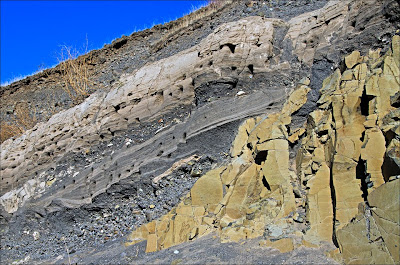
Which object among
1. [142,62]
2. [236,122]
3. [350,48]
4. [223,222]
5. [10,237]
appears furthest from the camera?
[142,62]

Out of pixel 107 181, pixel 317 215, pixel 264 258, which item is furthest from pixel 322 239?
pixel 107 181

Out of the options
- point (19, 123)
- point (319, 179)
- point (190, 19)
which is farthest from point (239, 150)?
point (19, 123)

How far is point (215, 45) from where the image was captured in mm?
9750

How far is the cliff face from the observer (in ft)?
19.0

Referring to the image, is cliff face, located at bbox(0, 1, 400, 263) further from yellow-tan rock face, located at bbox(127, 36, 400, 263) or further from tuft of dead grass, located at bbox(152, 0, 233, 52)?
tuft of dead grass, located at bbox(152, 0, 233, 52)

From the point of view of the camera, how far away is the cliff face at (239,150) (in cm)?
580

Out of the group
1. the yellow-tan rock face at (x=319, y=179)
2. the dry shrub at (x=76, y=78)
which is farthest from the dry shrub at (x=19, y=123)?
the yellow-tan rock face at (x=319, y=179)

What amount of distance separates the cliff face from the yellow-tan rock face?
0.07ft

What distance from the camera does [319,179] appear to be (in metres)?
6.28

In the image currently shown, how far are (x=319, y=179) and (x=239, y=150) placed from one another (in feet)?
6.74

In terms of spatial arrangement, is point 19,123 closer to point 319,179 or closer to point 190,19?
point 190,19

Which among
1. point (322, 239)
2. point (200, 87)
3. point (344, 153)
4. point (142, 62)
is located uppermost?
point (142, 62)

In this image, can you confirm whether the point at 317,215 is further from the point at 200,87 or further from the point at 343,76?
the point at 200,87

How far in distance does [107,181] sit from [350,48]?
20.4 feet
